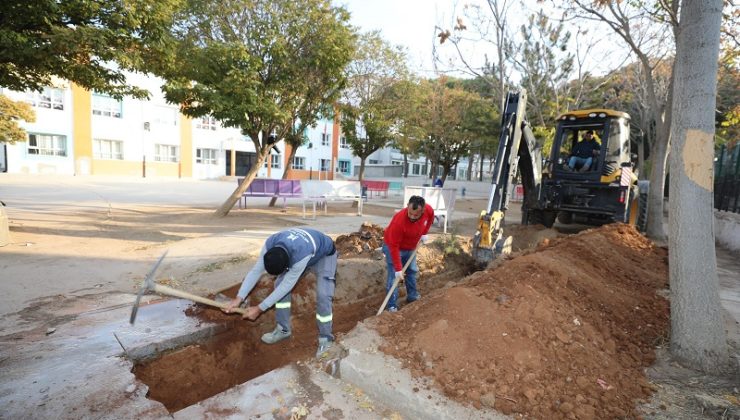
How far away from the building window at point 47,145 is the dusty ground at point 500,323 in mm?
24901

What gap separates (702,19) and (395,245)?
3317 millimetres

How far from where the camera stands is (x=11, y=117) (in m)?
18.5

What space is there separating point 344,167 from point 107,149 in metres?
22.5

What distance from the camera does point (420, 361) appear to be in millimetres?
2938

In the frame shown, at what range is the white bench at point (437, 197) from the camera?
31.6 feet

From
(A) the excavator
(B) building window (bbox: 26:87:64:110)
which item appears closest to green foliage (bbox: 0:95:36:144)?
(B) building window (bbox: 26:87:64:110)

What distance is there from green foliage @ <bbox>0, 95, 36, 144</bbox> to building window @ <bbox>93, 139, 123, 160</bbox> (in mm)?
8974

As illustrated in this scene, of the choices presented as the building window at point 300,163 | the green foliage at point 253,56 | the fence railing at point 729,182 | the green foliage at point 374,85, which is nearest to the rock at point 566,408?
the green foliage at point 253,56

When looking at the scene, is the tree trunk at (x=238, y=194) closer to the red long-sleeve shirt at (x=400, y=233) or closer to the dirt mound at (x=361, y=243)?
the dirt mound at (x=361, y=243)

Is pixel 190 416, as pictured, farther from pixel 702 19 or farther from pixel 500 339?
pixel 702 19

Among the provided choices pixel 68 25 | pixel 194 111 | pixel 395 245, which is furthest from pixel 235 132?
pixel 395 245

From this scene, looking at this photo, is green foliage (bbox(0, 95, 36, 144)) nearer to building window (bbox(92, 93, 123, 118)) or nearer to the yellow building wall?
the yellow building wall

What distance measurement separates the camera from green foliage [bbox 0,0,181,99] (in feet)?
20.9

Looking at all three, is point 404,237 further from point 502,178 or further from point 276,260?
point 502,178
